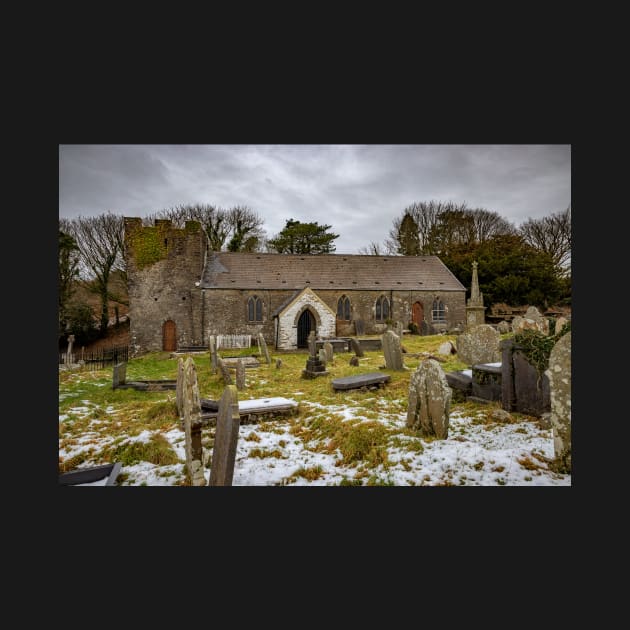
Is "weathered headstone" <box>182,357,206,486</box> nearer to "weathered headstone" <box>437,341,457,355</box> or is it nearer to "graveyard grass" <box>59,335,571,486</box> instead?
"graveyard grass" <box>59,335,571,486</box>

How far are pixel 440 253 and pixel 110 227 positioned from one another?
8.52 m

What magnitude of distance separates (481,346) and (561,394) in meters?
4.58

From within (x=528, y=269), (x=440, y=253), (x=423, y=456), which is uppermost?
(x=440, y=253)

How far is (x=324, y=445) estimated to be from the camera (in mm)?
4094

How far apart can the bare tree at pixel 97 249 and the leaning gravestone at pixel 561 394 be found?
6413 millimetres

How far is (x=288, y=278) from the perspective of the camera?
16125mm

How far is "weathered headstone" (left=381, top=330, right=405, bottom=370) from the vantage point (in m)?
8.15

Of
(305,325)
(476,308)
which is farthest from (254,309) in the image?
(476,308)

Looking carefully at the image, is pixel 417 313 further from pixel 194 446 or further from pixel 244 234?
pixel 194 446

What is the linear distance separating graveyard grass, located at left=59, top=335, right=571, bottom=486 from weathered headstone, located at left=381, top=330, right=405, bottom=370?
98.2 inches

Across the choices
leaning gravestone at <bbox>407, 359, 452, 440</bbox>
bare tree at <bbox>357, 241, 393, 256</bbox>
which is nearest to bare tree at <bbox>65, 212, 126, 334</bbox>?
bare tree at <bbox>357, 241, 393, 256</bbox>

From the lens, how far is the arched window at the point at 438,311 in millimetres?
17109

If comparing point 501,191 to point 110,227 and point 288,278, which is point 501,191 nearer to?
point 110,227

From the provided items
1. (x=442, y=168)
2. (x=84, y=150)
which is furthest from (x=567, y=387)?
(x=84, y=150)
